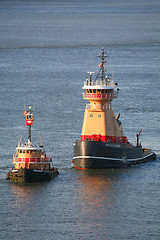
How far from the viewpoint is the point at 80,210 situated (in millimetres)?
66812

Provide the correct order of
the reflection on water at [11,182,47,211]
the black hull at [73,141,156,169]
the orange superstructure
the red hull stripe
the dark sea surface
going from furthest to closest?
the orange superstructure
the red hull stripe
the black hull at [73,141,156,169]
the reflection on water at [11,182,47,211]
the dark sea surface

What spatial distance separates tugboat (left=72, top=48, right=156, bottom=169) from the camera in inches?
3155

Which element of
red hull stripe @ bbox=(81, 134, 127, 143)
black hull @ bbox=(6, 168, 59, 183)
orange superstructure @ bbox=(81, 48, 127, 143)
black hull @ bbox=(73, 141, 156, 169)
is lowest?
black hull @ bbox=(6, 168, 59, 183)

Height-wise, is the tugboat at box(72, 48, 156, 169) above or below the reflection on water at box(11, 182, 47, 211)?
above

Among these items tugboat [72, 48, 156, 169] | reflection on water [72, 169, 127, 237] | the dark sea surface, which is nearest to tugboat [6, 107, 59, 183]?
the dark sea surface

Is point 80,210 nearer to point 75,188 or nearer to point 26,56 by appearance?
point 75,188

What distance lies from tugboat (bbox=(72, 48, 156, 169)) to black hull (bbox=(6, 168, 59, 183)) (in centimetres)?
565

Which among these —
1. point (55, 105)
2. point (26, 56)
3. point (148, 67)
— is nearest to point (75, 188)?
point (55, 105)

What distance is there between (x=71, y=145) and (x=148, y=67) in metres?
80.7

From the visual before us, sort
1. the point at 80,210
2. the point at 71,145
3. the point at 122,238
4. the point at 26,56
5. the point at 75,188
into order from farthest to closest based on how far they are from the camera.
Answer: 1. the point at 26,56
2. the point at 71,145
3. the point at 75,188
4. the point at 80,210
5. the point at 122,238

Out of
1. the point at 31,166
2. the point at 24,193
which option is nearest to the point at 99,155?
the point at 31,166

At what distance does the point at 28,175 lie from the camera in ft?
244

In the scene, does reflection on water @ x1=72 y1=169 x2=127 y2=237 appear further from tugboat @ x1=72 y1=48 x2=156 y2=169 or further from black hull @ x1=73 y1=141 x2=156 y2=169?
tugboat @ x1=72 y1=48 x2=156 y2=169

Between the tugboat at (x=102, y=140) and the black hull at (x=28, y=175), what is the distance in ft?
18.5
